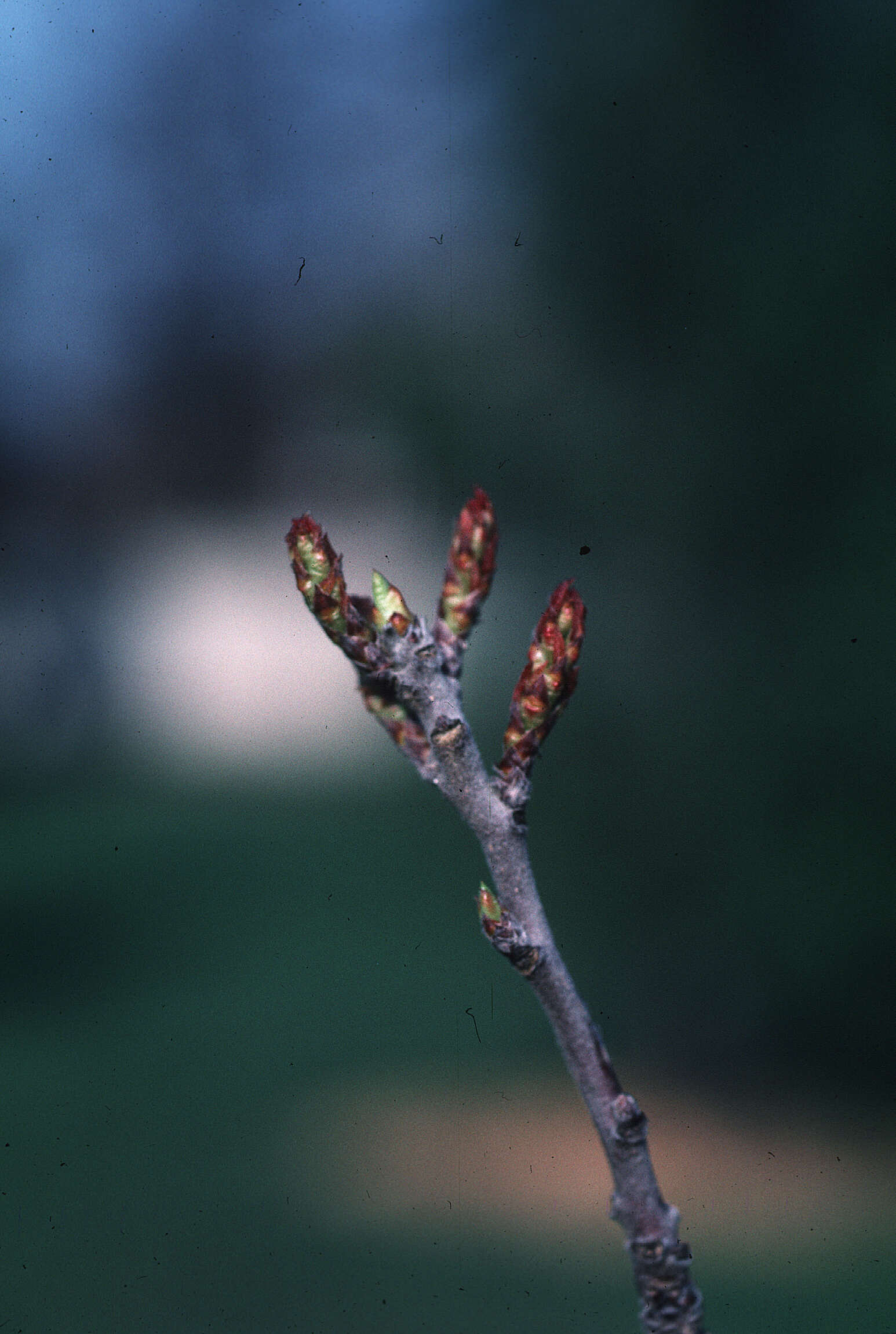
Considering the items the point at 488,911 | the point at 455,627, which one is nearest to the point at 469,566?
the point at 455,627

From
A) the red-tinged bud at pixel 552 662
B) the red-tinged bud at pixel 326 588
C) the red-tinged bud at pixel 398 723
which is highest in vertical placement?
the red-tinged bud at pixel 326 588

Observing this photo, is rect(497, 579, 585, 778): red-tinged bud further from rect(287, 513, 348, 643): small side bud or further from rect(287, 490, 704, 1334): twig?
rect(287, 513, 348, 643): small side bud

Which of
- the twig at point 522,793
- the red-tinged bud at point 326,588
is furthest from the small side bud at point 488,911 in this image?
the red-tinged bud at point 326,588

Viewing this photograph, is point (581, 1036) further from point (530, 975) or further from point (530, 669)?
point (530, 669)

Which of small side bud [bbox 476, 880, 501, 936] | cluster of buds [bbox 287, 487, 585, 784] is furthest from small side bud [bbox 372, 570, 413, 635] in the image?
small side bud [bbox 476, 880, 501, 936]

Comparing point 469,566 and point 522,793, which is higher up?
point 469,566

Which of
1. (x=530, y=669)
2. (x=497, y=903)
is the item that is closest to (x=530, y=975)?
(x=497, y=903)

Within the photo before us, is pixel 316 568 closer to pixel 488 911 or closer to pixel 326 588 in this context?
pixel 326 588

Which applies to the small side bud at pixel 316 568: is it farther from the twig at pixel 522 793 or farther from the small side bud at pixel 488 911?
the small side bud at pixel 488 911
